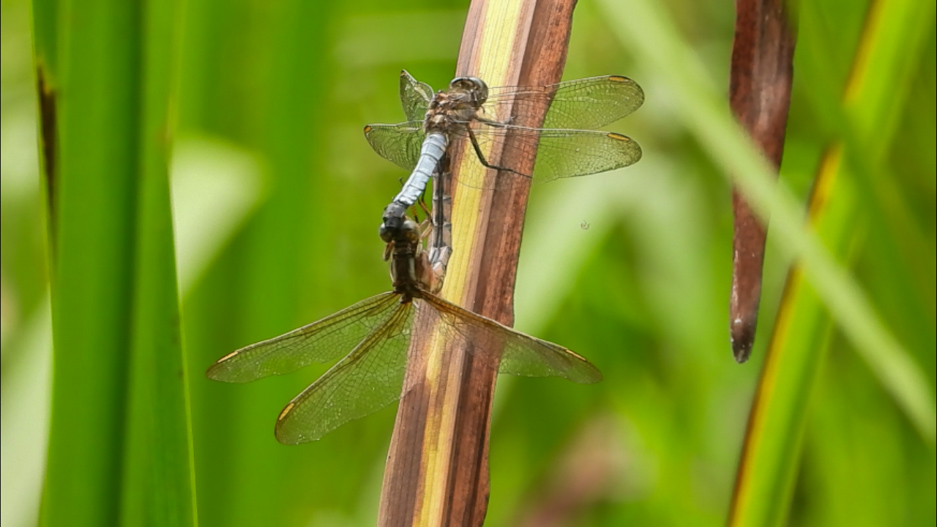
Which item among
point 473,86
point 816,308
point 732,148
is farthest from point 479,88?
point 816,308

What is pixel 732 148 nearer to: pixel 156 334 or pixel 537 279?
pixel 156 334

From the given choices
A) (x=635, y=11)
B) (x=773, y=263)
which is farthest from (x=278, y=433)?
(x=773, y=263)

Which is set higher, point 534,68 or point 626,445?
point 534,68

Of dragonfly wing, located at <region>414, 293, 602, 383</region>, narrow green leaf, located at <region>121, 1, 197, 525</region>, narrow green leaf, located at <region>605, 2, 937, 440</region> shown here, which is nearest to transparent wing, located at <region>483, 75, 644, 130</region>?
narrow green leaf, located at <region>605, 2, 937, 440</region>

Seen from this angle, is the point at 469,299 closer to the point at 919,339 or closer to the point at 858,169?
the point at 858,169

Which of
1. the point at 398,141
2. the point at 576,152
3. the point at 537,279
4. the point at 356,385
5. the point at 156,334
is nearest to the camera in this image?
the point at 156,334

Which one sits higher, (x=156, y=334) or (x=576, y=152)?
(x=576, y=152)
